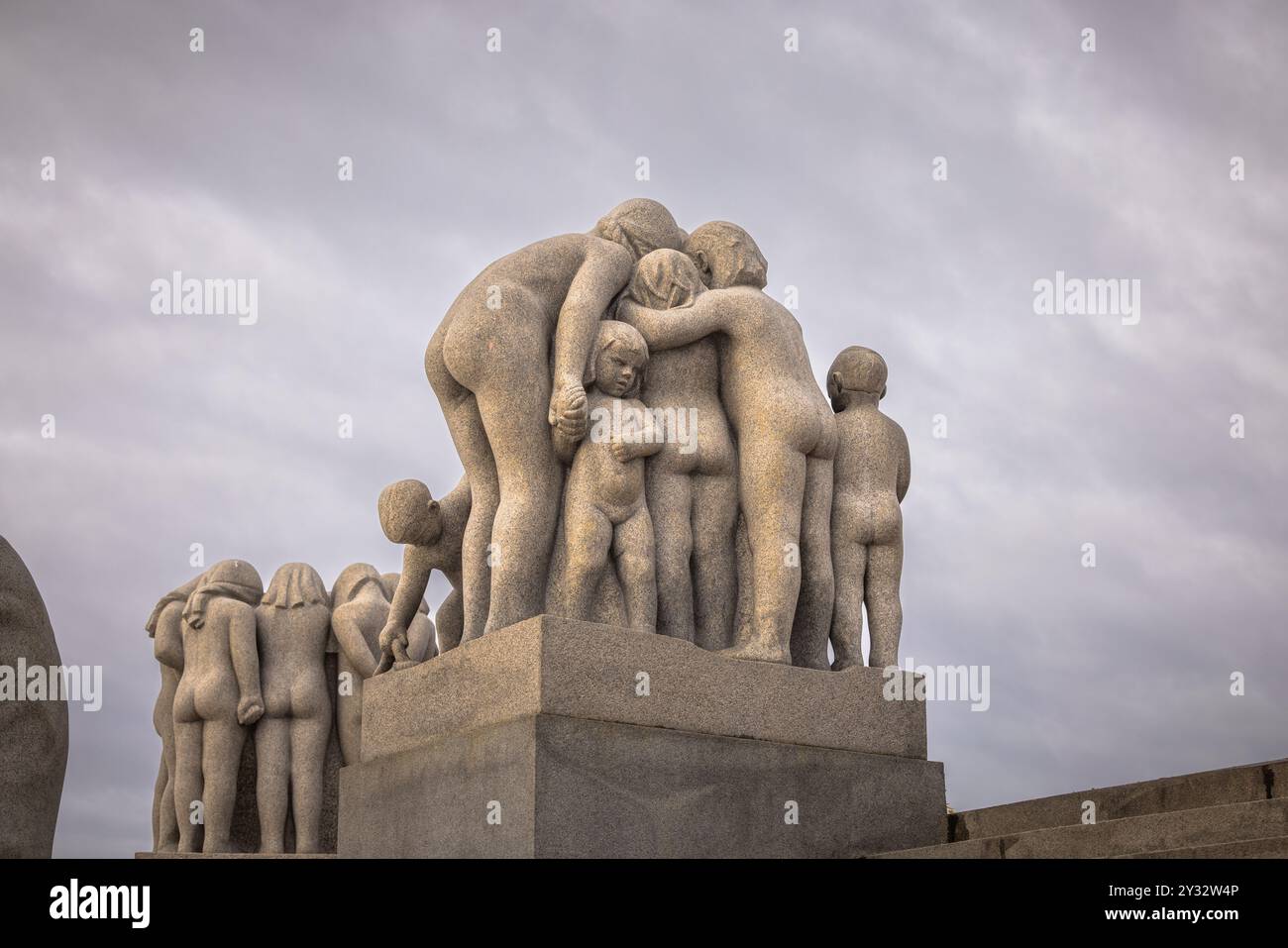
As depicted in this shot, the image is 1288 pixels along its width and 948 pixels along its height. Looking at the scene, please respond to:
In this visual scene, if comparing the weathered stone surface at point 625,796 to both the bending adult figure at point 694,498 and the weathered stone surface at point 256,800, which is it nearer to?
the bending adult figure at point 694,498

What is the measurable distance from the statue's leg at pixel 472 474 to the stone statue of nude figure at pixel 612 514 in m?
0.43

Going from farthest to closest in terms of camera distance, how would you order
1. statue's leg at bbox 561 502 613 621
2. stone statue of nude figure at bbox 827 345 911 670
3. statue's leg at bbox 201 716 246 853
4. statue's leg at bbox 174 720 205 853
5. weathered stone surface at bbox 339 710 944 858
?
statue's leg at bbox 174 720 205 853
statue's leg at bbox 201 716 246 853
stone statue of nude figure at bbox 827 345 911 670
statue's leg at bbox 561 502 613 621
weathered stone surface at bbox 339 710 944 858

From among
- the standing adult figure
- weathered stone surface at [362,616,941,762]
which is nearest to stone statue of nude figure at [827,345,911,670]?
weathered stone surface at [362,616,941,762]

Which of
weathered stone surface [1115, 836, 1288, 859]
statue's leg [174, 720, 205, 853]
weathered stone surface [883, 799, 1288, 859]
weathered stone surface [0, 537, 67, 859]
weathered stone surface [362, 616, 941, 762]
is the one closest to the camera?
weathered stone surface [1115, 836, 1288, 859]

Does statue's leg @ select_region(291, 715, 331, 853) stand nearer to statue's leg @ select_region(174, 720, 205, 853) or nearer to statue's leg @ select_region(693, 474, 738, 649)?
statue's leg @ select_region(174, 720, 205, 853)

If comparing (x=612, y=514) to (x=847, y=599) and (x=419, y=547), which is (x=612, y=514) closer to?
(x=419, y=547)

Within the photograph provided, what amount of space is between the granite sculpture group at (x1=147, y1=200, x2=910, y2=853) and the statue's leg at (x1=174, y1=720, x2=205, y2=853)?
4470 millimetres

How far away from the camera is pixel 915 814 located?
7.62 metres

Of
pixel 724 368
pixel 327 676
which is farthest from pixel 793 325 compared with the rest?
pixel 327 676

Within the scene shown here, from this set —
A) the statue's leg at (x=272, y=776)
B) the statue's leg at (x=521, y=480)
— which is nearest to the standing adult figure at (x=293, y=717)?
the statue's leg at (x=272, y=776)

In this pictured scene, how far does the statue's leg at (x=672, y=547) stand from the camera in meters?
7.48

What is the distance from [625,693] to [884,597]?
176 centimetres

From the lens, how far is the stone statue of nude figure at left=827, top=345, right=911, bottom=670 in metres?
7.92
